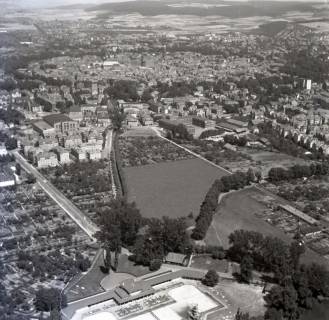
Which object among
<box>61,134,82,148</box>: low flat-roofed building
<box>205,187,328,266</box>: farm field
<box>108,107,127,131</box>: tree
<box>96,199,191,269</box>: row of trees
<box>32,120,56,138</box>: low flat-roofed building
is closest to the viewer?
<box>96,199,191,269</box>: row of trees

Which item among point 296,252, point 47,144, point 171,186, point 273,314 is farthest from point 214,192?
point 47,144

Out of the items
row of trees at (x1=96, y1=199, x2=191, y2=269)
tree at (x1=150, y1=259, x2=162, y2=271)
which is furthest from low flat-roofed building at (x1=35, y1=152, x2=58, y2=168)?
tree at (x1=150, y1=259, x2=162, y2=271)

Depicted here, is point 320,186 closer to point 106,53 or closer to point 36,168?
point 36,168

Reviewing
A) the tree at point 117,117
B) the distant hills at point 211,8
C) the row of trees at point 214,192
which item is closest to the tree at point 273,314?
the row of trees at point 214,192

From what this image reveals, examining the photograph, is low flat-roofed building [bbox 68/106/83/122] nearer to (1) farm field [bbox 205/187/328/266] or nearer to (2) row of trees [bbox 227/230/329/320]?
(1) farm field [bbox 205/187/328/266]

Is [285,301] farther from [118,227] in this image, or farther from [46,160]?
[46,160]

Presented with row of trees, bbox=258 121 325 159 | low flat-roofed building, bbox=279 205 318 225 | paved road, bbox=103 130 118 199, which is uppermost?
row of trees, bbox=258 121 325 159

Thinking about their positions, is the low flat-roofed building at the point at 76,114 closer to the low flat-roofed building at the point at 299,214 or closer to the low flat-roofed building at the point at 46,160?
the low flat-roofed building at the point at 46,160
